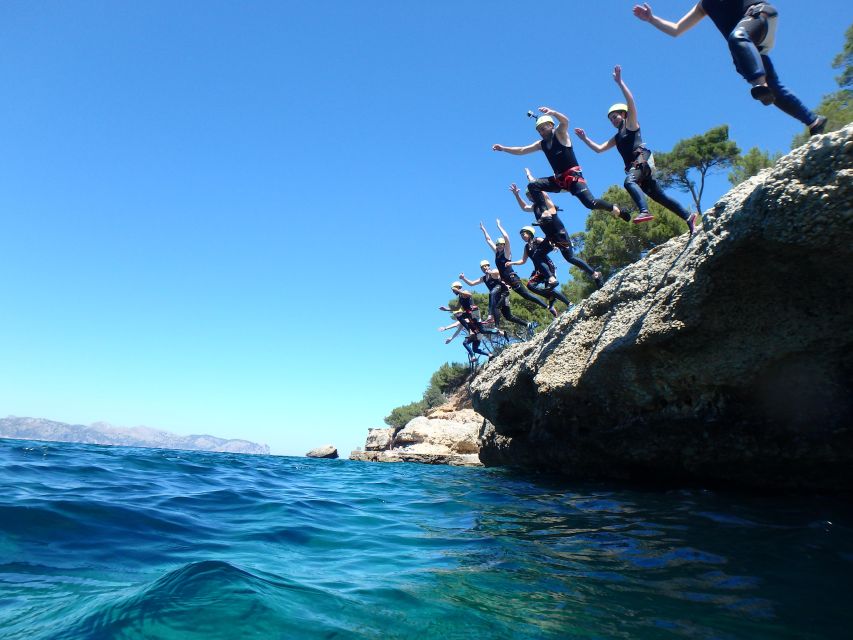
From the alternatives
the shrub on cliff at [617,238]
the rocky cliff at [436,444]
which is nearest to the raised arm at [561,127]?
the rocky cliff at [436,444]

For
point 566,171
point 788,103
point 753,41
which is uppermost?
point 566,171

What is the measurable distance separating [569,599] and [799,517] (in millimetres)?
2832

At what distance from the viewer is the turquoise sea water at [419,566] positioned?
210 centimetres

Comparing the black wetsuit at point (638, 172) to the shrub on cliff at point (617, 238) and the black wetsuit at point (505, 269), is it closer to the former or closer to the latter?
the black wetsuit at point (505, 269)

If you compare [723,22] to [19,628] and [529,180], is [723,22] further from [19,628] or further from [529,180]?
[19,628]

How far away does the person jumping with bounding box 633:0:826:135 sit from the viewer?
3.94 meters

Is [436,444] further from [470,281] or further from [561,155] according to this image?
[561,155]

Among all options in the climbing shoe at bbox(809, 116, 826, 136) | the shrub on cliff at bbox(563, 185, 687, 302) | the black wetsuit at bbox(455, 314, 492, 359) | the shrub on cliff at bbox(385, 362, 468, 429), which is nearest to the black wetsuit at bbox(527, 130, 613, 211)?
the climbing shoe at bbox(809, 116, 826, 136)

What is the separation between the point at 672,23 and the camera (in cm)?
483

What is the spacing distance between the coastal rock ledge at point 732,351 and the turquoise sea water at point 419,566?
58 cm

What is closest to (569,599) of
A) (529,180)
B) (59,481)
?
(59,481)

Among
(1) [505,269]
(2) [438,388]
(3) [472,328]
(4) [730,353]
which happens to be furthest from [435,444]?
(2) [438,388]

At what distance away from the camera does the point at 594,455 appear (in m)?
6.84

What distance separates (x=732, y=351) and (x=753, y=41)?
2730 mm
